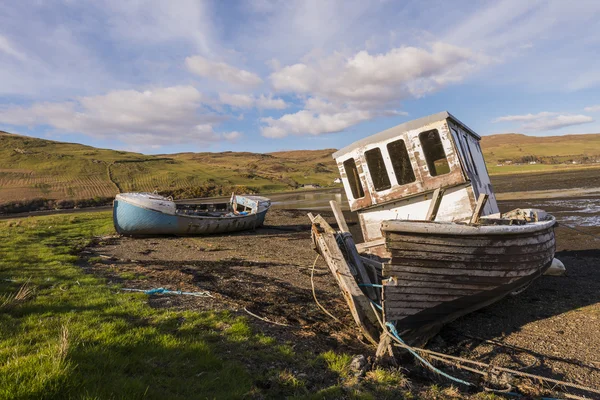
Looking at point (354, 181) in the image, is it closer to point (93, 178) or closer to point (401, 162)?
point (401, 162)

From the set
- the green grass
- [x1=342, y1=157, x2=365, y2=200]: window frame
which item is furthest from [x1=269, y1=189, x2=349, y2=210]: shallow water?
the green grass

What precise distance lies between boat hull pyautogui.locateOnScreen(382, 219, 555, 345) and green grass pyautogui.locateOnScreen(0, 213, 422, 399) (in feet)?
4.93

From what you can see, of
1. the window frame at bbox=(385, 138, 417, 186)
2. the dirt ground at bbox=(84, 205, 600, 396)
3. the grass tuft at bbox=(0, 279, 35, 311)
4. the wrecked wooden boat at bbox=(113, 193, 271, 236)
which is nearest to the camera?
the grass tuft at bbox=(0, 279, 35, 311)

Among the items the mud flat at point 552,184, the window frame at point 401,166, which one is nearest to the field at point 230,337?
the window frame at point 401,166

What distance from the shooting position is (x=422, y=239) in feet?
18.0

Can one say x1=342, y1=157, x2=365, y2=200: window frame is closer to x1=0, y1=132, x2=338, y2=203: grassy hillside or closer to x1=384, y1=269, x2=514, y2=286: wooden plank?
x1=384, y1=269, x2=514, y2=286: wooden plank

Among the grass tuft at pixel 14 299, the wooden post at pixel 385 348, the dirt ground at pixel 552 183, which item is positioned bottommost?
the dirt ground at pixel 552 183

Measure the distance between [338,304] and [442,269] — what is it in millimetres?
3242

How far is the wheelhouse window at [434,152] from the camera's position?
876 cm

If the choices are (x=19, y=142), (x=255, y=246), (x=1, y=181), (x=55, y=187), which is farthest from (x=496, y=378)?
(x=19, y=142)

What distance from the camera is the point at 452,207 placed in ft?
28.7

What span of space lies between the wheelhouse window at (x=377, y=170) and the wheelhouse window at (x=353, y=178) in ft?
1.77

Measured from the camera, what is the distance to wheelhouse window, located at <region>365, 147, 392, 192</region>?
9.54 metres

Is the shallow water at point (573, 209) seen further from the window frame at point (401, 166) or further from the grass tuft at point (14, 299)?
the grass tuft at point (14, 299)
